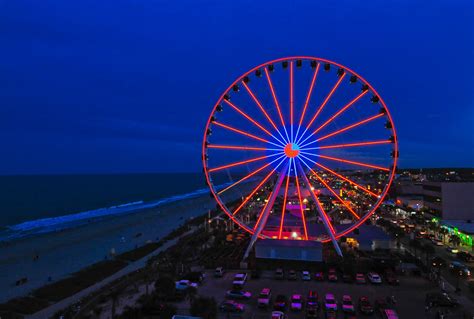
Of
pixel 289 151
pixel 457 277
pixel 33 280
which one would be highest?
pixel 289 151

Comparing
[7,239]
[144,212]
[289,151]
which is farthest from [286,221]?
[144,212]

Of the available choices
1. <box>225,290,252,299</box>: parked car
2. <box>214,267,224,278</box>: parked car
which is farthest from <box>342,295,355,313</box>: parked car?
<box>214,267,224,278</box>: parked car

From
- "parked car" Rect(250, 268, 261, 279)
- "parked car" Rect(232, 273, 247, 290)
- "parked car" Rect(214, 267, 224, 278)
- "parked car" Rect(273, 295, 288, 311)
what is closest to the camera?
"parked car" Rect(273, 295, 288, 311)

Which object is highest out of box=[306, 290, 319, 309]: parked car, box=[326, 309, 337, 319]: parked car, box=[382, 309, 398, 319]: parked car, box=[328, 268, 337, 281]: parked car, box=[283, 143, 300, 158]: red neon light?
box=[283, 143, 300, 158]: red neon light

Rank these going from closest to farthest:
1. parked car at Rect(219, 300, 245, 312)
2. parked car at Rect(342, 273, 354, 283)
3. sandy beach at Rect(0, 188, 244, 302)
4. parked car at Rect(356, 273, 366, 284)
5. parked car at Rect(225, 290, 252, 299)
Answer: parked car at Rect(219, 300, 245, 312), parked car at Rect(225, 290, 252, 299), parked car at Rect(356, 273, 366, 284), parked car at Rect(342, 273, 354, 283), sandy beach at Rect(0, 188, 244, 302)

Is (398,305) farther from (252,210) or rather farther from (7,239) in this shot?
(7,239)

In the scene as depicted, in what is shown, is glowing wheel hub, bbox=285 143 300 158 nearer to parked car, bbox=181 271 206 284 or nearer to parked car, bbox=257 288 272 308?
parked car, bbox=257 288 272 308
